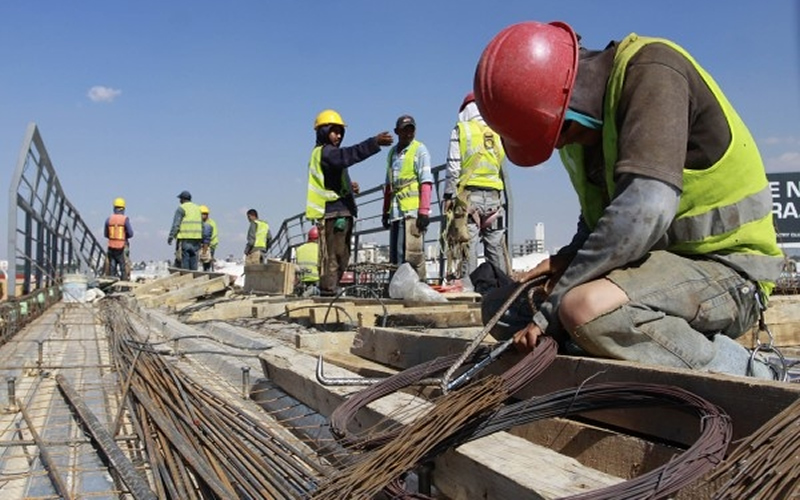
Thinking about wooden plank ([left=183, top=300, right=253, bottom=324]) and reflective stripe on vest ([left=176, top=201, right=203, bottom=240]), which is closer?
wooden plank ([left=183, top=300, right=253, bottom=324])

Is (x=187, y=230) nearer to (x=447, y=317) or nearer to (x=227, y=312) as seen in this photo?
(x=227, y=312)

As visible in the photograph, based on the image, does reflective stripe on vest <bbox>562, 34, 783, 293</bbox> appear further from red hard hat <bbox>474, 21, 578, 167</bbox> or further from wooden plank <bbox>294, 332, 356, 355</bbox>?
wooden plank <bbox>294, 332, 356, 355</bbox>

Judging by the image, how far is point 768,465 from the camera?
1.12 metres

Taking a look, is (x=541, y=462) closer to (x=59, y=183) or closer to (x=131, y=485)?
(x=131, y=485)

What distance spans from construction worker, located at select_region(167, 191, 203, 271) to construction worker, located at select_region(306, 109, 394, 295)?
7956 millimetres

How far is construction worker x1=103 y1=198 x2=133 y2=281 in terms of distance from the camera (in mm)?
16250

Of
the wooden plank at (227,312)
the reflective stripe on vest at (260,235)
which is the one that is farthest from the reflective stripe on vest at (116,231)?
the wooden plank at (227,312)

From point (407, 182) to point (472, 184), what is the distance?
77 cm

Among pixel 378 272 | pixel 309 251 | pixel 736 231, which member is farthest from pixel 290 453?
pixel 309 251

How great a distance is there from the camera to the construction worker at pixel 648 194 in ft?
6.40

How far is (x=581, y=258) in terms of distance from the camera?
2.05 metres

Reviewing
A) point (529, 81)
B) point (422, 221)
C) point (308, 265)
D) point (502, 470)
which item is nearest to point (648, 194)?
point (529, 81)

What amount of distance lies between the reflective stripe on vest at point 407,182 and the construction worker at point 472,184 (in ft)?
1.46

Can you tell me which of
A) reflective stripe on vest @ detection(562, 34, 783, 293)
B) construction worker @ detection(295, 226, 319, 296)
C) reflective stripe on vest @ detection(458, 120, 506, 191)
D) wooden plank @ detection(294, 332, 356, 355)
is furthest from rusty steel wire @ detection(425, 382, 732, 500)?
construction worker @ detection(295, 226, 319, 296)
